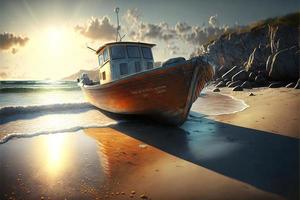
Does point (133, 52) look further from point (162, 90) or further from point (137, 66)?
point (162, 90)

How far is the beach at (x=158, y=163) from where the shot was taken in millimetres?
3109

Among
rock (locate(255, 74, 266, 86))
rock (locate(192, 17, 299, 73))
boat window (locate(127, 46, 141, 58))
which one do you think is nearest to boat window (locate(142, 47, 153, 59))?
Answer: boat window (locate(127, 46, 141, 58))

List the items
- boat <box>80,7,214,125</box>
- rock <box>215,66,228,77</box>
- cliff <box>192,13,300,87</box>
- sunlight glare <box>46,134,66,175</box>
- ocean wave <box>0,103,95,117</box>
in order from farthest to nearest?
rock <box>215,66,228,77</box> → cliff <box>192,13,300,87</box> → ocean wave <box>0,103,95,117</box> → boat <box>80,7,214,125</box> → sunlight glare <box>46,134,66,175</box>

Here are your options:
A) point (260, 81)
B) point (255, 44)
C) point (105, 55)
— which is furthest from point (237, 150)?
point (255, 44)

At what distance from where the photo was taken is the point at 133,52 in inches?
407

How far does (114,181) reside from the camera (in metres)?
3.47

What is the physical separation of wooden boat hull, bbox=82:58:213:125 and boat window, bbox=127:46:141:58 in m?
2.69

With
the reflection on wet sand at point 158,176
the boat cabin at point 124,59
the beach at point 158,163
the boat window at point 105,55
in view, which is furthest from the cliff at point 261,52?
the reflection on wet sand at point 158,176

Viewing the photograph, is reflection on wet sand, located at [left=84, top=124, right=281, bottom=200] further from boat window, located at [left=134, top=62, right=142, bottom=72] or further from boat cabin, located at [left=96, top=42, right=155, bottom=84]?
boat window, located at [left=134, top=62, right=142, bottom=72]

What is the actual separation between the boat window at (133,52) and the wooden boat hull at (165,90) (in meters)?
2.69

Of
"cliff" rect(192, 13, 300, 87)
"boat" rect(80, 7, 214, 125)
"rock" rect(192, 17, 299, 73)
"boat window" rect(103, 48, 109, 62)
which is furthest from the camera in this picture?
"rock" rect(192, 17, 299, 73)

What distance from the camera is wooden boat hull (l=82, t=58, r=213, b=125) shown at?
265 inches

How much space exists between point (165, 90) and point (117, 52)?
4262 mm

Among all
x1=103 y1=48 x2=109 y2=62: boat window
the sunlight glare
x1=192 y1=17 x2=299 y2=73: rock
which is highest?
x1=192 y1=17 x2=299 y2=73: rock
